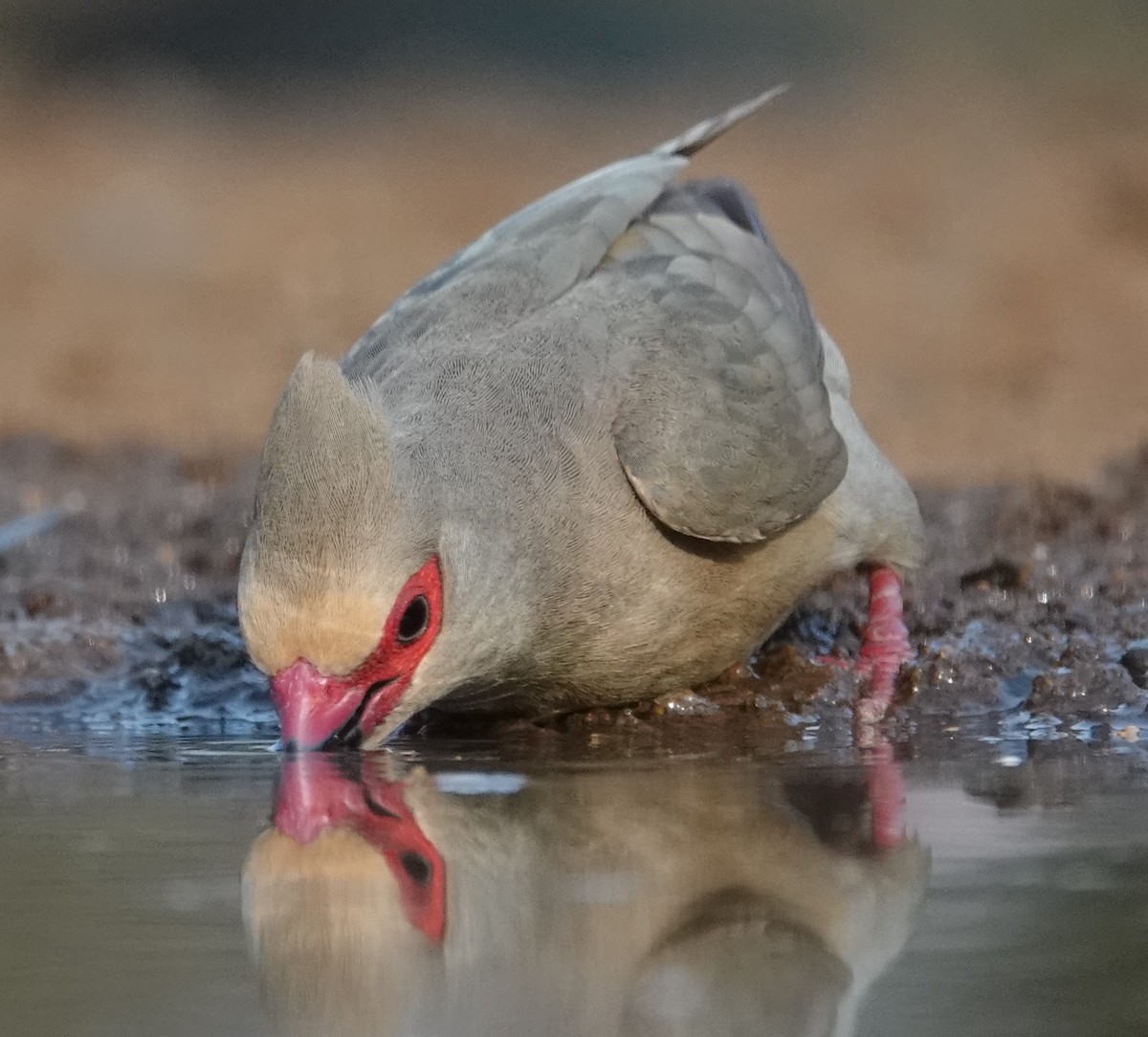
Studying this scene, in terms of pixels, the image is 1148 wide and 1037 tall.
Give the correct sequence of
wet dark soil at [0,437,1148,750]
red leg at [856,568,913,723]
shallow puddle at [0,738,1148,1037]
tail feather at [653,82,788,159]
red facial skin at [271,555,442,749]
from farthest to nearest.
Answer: tail feather at [653,82,788,159], red leg at [856,568,913,723], wet dark soil at [0,437,1148,750], red facial skin at [271,555,442,749], shallow puddle at [0,738,1148,1037]

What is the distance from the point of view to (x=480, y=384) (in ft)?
17.4

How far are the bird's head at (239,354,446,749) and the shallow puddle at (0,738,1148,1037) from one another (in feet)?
0.76

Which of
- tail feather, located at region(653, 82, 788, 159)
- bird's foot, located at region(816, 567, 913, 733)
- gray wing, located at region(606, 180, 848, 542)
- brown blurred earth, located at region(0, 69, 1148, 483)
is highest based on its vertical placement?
brown blurred earth, located at region(0, 69, 1148, 483)

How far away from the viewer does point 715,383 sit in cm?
568

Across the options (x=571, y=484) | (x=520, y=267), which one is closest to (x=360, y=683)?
(x=571, y=484)

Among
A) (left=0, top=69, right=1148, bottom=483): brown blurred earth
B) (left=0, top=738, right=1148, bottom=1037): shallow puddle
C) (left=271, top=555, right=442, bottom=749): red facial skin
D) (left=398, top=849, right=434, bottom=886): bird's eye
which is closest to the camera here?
(left=0, top=738, right=1148, bottom=1037): shallow puddle

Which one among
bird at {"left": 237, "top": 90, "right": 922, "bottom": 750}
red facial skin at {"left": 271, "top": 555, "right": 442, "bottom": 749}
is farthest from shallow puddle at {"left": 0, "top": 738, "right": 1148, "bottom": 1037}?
bird at {"left": 237, "top": 90, "right": 922, "bottom": 750}

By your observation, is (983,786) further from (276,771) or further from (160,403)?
(160,403)

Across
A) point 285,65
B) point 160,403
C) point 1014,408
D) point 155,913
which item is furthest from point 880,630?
point 285,65

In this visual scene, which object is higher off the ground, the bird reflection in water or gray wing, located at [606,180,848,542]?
gray wing, located at [606,180,848,542]

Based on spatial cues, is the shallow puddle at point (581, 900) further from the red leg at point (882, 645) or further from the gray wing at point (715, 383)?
the red leg at point (882, 645)

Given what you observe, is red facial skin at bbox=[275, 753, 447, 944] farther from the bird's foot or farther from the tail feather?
the tail feather

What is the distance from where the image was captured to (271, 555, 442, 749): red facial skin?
14.9 feet

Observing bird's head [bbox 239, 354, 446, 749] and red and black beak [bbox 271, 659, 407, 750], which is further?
red and black beak [bbox 271, 659, 407, 750]
